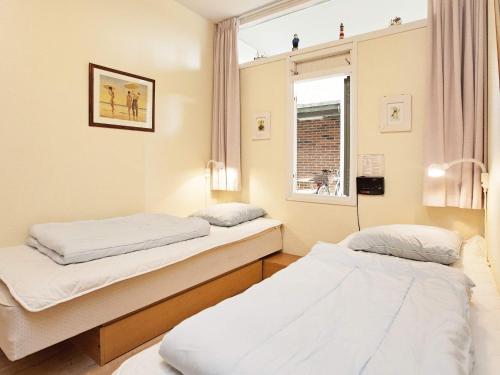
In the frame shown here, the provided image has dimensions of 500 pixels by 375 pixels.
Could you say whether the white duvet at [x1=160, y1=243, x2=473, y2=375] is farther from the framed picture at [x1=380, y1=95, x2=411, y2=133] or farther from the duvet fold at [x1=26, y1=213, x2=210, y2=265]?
the framed picture at [x1=380, y1=95, x2=411, y2=133]

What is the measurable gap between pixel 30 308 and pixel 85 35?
1.96 m

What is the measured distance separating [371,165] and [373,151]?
0.11 metres

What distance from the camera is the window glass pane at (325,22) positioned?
2.82 meters

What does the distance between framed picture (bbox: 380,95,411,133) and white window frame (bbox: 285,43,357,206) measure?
0.23m

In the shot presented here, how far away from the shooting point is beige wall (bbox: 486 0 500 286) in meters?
1.57

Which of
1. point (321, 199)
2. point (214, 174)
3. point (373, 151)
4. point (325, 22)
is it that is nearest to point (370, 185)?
point (373, 151)

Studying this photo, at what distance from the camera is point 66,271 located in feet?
4.99

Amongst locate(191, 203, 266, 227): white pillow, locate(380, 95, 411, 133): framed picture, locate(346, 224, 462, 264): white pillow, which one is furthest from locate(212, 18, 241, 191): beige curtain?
locate(346, 224, 462, 264): white pillow

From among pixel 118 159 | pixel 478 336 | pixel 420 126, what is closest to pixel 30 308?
pixel 118 159

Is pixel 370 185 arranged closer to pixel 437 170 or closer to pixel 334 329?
pixel 437 170

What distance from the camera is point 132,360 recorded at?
38.9 inches

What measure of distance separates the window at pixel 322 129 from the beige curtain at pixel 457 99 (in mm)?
633

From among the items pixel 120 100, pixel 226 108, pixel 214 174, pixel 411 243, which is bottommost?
pixel 411 243

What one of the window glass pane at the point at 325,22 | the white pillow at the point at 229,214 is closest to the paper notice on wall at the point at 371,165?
the white pillow at the point at 229,214
